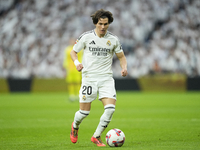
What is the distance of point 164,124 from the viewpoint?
7.77 meters

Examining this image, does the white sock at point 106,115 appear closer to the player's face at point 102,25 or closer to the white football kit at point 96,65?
the white football kit at point 96,65

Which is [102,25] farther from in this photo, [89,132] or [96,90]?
[89,132]

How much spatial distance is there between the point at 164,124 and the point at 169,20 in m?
17.2

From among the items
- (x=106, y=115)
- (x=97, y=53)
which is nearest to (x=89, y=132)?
(x=106, y=115)

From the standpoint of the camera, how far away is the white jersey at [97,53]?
212 inches

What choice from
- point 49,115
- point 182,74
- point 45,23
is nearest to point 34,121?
point 49,115

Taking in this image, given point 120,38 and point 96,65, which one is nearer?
point 96,65

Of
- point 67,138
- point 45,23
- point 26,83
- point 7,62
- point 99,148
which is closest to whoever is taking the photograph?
point 99,148

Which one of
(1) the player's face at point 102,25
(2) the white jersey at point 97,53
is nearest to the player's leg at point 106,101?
(2) the white jersey at point 97,53

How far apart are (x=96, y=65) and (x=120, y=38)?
18.0 metres

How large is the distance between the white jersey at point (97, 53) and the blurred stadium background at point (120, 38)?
1455 cm

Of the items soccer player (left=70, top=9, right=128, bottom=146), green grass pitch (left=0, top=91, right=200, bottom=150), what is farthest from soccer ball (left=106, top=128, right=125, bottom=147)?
soccer player (left=70, top=9, right=128, bottom=146)

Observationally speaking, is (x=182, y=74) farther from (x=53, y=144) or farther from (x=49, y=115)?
→ (x=53, y=144)

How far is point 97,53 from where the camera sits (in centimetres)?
539
